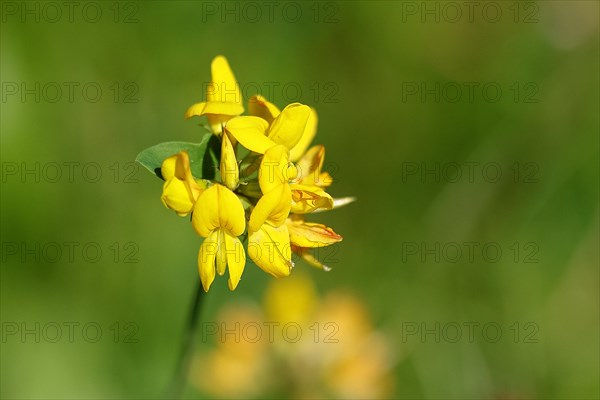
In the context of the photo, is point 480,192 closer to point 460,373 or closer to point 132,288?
point 460,373

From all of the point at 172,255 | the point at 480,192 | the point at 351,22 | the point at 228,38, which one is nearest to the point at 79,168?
the point at 172,255
